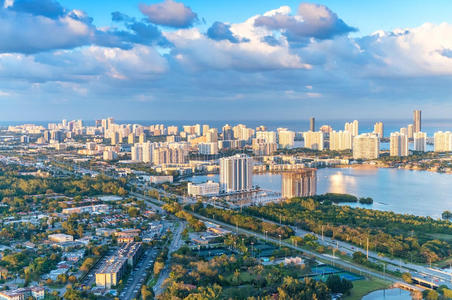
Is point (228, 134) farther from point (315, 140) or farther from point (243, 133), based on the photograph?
point (315, 140)

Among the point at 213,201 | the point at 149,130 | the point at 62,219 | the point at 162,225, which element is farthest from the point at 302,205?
the point at 149,130

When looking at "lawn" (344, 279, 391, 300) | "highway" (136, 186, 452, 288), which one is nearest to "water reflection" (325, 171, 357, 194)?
"highway" (136, 186, 452, 288)

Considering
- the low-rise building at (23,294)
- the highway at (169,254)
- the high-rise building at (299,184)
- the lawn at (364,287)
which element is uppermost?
the high-rise building at (299,184)

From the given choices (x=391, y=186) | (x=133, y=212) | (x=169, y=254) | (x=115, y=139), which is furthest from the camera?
(x=115, y=139)

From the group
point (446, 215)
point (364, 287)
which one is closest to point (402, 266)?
point (364, 287)

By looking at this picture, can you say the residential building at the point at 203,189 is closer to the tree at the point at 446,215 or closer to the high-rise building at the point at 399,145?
the tree at the point at 446,215

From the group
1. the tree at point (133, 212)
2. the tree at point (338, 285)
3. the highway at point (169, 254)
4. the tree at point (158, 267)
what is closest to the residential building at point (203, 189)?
the tree at point (133, 212)

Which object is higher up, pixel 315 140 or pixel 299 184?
pixel 315 140

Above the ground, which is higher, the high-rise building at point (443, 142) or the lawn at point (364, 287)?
the high-rise building at point (443, 142)
